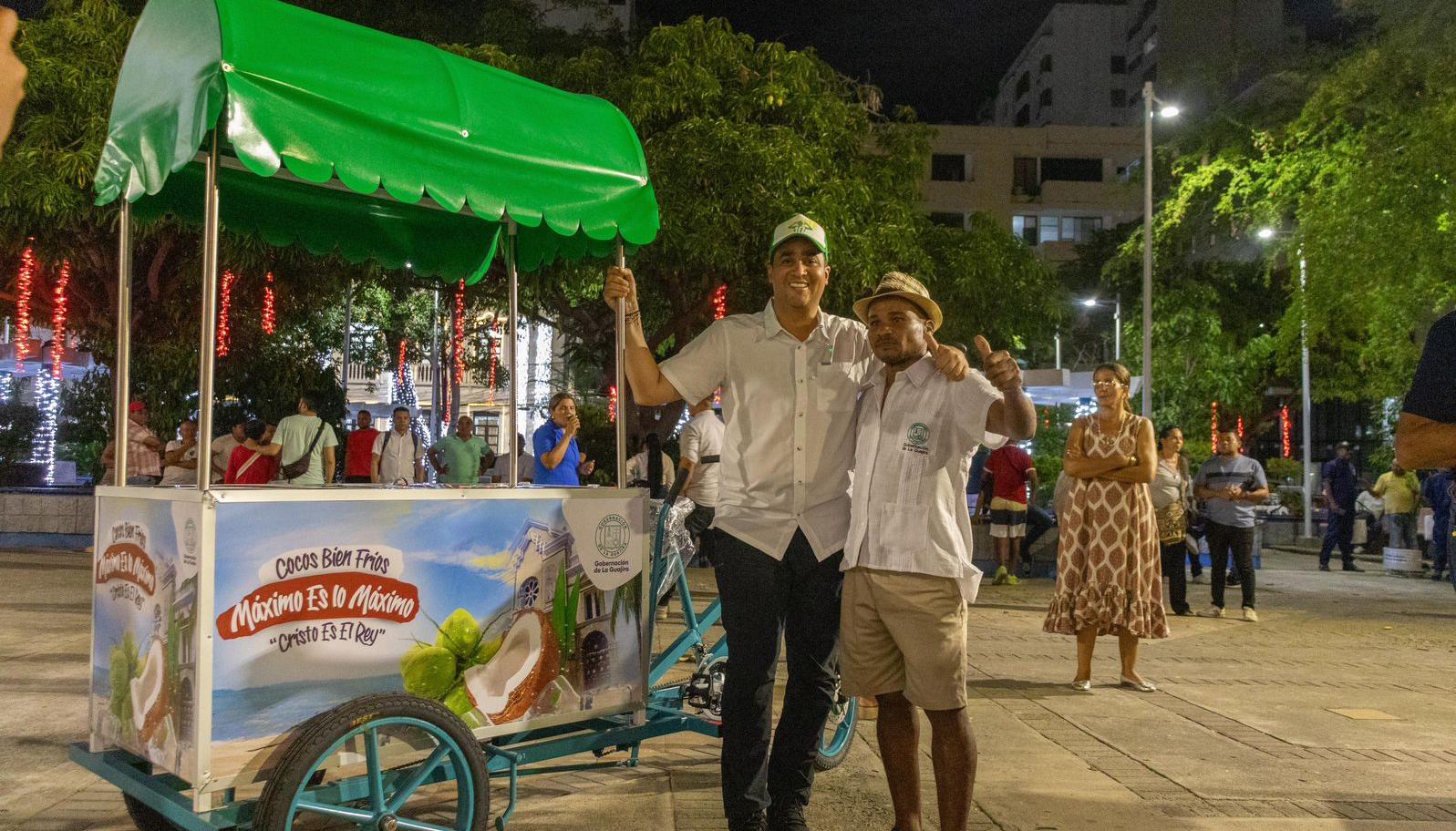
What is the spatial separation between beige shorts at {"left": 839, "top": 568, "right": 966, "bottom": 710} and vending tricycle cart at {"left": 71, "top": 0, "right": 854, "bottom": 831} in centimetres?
98

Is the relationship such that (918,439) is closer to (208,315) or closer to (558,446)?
(208,315)

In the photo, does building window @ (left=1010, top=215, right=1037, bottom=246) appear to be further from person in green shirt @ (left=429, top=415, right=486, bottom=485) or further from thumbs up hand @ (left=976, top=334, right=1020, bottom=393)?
thumbs up hand @ (left=976, top=334, right=1020, bottom=393)

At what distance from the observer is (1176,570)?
11562mm

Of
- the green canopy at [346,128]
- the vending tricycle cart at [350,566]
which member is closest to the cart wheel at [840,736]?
the vending tricycle cart at [350,566]

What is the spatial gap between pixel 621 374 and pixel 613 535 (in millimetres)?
672

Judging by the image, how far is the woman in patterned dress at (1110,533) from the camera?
7168 millimetres

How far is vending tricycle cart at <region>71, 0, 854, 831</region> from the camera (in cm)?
341

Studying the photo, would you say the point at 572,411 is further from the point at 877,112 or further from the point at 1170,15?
the point at 1170,15

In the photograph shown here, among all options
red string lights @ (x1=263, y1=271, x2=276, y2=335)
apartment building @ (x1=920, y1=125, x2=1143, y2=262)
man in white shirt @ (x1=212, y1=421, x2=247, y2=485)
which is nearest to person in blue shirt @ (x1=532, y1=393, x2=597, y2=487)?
man in white shirt @ (x1=212, y1=421, x2=247, y2=485)

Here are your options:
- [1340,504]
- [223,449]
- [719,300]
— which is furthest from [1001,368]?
[1340,504]

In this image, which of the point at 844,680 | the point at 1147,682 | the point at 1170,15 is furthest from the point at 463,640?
the point at 1170,15

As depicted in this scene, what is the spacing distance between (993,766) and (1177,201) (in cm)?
1924

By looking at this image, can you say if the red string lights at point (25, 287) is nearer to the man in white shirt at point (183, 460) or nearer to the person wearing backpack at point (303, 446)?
the man in white shirt at point (183, 460)

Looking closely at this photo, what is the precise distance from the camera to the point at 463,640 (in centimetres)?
389
